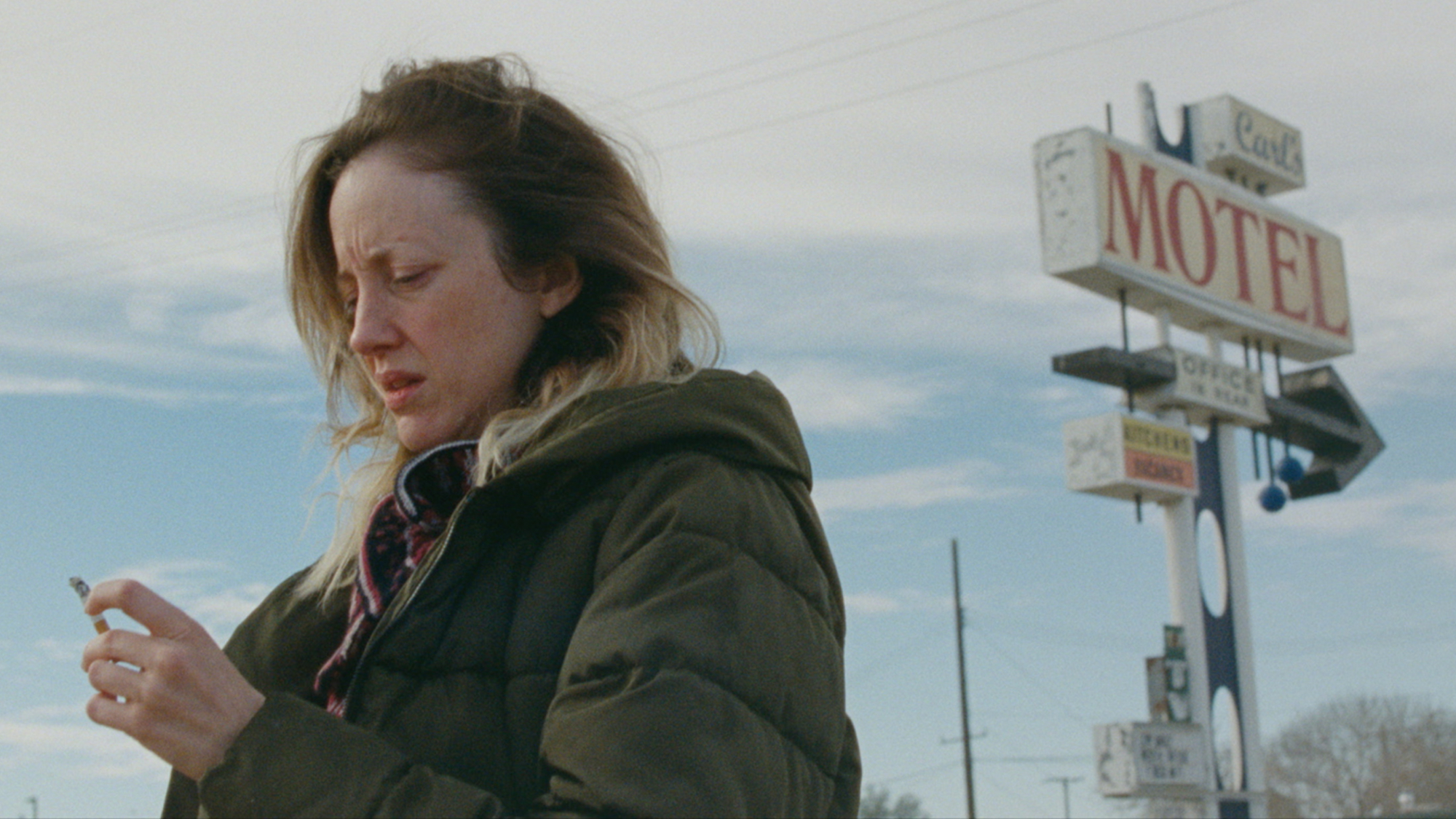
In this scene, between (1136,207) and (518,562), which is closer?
(518,562)

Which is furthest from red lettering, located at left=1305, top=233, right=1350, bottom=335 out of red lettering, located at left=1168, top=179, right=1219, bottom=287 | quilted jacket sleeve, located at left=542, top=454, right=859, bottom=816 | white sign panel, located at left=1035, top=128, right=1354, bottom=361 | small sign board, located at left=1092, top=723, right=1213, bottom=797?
quilted jacket sleeve, located at left=542, top=454, right=859, bottom=816

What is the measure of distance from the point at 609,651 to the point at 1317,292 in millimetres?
22620

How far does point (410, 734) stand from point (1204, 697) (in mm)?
19027

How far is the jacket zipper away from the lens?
1.56 metres

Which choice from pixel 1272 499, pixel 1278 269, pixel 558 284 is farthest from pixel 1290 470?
pixel 558 284

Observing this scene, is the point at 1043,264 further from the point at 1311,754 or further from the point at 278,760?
the point at 1311,754

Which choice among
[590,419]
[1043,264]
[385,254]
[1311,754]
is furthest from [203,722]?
[1311,754]

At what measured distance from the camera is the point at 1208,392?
19.8 m

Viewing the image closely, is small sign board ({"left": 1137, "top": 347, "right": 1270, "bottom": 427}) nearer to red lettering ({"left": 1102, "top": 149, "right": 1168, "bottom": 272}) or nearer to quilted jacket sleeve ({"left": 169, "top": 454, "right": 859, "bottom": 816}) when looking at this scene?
red lettering ({"left": 1102, "top": 149, "right": 1168, "bottom": 272})

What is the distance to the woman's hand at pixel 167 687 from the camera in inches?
56.3

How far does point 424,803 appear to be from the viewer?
137 cm

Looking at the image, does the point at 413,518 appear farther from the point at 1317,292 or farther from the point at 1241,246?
the point at 1317,292

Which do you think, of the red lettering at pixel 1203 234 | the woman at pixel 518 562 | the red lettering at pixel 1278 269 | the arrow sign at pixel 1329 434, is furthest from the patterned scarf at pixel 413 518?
the arrow sign at pixel 1329 434

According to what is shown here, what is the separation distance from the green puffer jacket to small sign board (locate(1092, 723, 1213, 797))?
17.8 m
